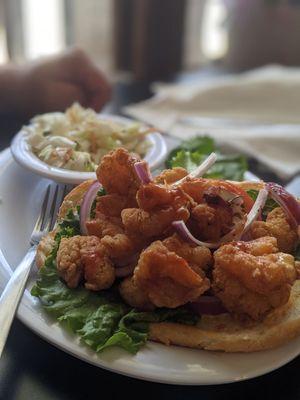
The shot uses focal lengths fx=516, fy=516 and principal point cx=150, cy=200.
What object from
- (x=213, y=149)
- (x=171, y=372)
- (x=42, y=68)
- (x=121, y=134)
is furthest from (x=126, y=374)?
(x=42, y=68)

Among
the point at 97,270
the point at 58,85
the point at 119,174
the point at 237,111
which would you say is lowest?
the point at 237,111

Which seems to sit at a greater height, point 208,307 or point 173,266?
point 173,266

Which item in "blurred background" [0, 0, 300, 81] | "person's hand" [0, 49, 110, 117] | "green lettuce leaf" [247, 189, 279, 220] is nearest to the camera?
"green lettuce leaf" [247, 189, 279, 220]

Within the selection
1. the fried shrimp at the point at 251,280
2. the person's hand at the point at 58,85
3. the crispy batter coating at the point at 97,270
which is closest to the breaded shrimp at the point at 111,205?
the crispy batter coating at the point at 97,270

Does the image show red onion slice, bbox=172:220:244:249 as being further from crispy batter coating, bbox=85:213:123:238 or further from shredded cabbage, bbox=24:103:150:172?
shredded cabbage, bbox=24:103:150:172

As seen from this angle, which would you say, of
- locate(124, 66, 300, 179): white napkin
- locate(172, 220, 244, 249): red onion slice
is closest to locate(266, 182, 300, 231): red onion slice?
locate(172, 220, 244, 249): red onion slice

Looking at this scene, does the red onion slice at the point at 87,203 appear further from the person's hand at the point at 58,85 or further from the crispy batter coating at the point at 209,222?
the person's hand at the point at 58,85

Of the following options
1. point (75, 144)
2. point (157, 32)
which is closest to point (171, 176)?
point (75, 144)

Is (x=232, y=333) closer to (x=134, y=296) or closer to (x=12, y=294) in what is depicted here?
(x=134, y=296)
